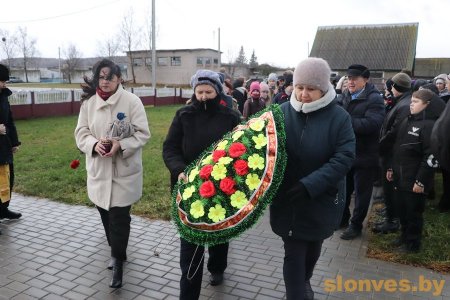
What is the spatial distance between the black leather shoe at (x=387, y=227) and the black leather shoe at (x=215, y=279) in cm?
238

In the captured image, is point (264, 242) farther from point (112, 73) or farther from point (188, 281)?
point (112, 73)

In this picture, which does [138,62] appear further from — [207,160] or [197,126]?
[207,160]

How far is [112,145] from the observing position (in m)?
3.66

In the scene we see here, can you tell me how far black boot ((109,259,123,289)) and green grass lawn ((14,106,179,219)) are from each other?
1.82 m

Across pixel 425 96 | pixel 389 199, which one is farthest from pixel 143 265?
pixel 425 96

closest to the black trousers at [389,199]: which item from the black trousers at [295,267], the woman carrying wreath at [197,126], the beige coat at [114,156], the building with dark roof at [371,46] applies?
the black trousers at [295,267]

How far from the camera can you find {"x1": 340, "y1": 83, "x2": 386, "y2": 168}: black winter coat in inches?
185

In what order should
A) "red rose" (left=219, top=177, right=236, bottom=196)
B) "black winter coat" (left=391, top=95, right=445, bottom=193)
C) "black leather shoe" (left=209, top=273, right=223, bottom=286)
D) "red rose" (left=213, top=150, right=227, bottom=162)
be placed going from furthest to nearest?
"black winter coat" (left=391, top=95, right=445, bottom=193) → "black leather shoe" (left=209, top=273, right=223, bottom=286) → "red rose" (left=213, top=150, right=227, bottom=162) → "red rose" (left=219, top=177, right=236, bottom=196)

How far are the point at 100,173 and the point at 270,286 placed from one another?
1.92m

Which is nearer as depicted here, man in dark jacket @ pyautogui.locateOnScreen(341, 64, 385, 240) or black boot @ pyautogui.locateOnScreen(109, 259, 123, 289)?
black boot @ pyautogui.locateOnScreen(109, 259, 123, 289)

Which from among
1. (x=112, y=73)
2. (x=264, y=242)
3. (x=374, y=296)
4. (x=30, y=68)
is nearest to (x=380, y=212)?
(x=264, y=242)

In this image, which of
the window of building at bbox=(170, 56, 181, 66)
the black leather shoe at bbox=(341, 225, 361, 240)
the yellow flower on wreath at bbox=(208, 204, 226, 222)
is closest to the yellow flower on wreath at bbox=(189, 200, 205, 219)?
the yellow flower on wreath at bbox=(208, 204, 226, 222)

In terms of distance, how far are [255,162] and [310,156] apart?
445 millimetres

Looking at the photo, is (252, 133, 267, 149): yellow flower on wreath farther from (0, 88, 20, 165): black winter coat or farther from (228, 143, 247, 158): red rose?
(0, 88, 20, 165): black winter coat
